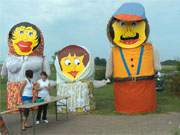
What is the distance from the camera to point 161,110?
48.8ft

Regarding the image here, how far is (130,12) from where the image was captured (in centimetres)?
1399

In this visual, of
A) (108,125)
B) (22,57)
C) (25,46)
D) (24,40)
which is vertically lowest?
(108,125)

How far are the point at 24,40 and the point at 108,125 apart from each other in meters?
4.18

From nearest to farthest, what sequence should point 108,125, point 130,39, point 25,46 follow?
point 108,125, point 130,39, point 25,46

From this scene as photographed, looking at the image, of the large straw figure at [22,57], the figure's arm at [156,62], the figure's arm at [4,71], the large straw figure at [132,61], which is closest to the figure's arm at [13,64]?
the large straw figure at [22,57]

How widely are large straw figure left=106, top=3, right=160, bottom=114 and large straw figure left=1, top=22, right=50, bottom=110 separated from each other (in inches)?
83.5

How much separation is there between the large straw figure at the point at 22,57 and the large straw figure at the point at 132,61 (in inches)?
83.5

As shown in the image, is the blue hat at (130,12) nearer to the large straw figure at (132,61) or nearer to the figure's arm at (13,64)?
the large straw figure at (132,61)

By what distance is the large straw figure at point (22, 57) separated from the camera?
47.8 feet

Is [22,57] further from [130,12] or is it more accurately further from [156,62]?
[156,62]

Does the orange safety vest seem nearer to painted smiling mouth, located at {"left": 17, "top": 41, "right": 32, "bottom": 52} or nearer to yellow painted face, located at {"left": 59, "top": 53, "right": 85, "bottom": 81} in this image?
yellow painted face, located at {"left": 59, "top": 53, "right": 85, "bottom": 81}

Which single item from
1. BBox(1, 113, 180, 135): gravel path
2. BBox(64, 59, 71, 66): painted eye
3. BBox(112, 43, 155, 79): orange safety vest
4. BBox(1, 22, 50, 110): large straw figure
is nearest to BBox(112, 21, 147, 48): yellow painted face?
BBox(112, 43, 155, 79): orange safety vest

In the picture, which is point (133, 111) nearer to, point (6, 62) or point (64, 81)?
point (64, 81)

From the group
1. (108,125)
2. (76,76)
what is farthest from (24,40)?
(108,125)
